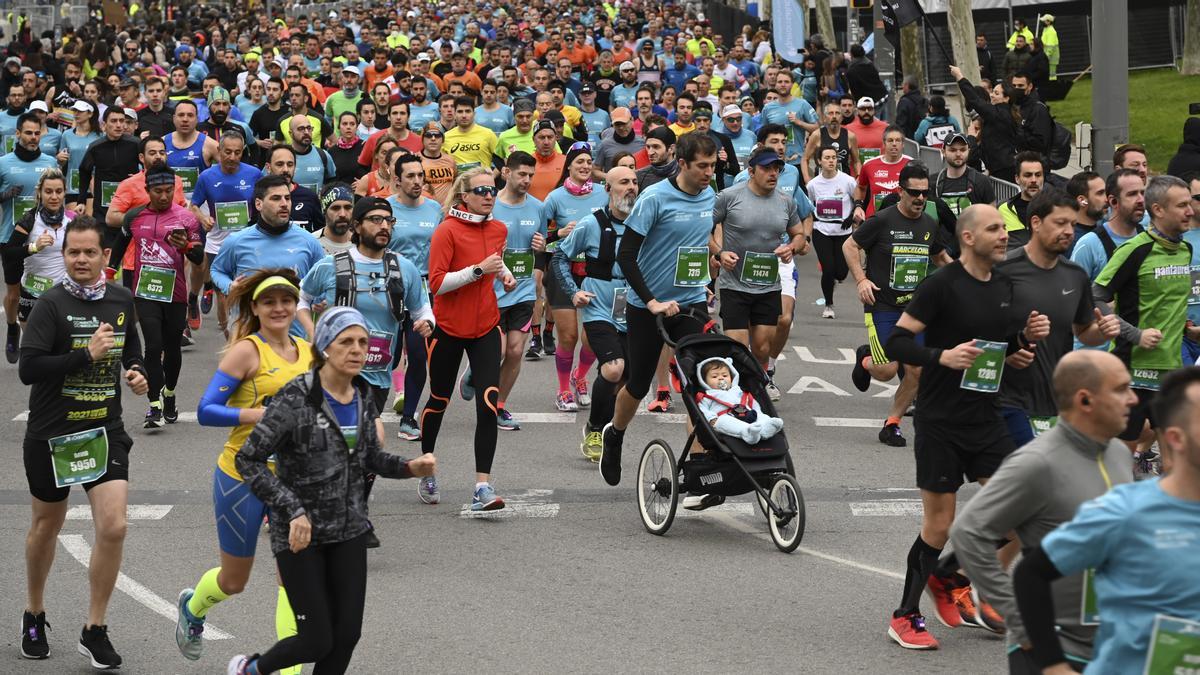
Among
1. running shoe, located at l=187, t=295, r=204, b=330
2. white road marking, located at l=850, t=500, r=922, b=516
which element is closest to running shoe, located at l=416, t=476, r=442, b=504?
white road marking, located at l=850, t=500, r=922, b=516

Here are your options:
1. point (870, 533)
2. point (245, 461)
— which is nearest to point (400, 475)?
point (245, 461)

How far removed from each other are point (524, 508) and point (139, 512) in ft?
7.32

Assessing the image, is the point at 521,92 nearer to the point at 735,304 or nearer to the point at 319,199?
the point at 319,199

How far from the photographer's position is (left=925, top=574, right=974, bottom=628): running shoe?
8094mm

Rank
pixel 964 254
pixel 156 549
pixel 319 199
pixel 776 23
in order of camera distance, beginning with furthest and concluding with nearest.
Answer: pixel 776 23, pixel 319 199, pixel 156 549, pixel 964 254

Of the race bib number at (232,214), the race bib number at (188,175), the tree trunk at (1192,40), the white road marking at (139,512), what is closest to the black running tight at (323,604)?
the white road marking at (139,512)

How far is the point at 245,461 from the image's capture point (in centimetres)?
641

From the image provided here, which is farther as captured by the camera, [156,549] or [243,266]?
[243,266]

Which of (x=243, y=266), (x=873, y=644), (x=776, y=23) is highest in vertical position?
(x=776, y=23)

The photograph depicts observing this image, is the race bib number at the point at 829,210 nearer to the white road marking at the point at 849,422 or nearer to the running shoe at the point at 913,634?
the white road marking at the point at 849,422

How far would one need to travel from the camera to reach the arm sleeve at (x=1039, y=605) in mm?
4629

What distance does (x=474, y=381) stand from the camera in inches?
416

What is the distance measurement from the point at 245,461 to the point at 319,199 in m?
9.73

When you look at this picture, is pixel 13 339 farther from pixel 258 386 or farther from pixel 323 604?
pixel 323 604
